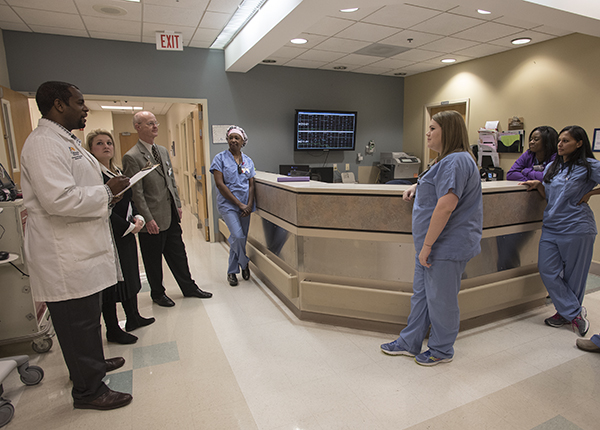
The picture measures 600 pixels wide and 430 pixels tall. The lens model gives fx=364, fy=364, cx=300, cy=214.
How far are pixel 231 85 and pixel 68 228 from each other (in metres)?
3.99

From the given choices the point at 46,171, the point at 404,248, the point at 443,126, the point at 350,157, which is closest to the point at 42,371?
the point at 46,171

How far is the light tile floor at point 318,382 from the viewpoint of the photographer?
5.76 ft

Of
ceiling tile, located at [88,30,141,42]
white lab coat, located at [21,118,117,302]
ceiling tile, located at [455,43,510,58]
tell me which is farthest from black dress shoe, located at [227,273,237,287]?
ceiling tile, located at [455,43,510,58]

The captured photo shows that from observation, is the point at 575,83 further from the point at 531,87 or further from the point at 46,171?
the point at 46,171

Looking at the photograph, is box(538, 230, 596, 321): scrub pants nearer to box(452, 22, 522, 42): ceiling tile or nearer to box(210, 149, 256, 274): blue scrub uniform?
box(452, 22, 522, 42): ceiling tile

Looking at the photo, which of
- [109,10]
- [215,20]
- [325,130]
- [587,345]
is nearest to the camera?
[587,345]

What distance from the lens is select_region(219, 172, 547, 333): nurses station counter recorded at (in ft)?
7.99

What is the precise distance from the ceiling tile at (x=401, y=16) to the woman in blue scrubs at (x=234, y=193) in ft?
5.63

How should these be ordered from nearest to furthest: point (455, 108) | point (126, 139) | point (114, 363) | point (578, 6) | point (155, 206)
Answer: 1. point (114, 363)
2. point (155, 206)
3. point (578, 6)
4. point (455, 108)
5. point (126, 139)

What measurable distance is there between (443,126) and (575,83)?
10.3 ft

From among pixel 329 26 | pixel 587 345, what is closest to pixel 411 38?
pixel 329 26

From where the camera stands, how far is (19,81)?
4.09 meters

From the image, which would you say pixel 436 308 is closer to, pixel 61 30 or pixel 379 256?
pixel 379 256

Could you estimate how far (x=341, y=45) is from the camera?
4434 millimetres
